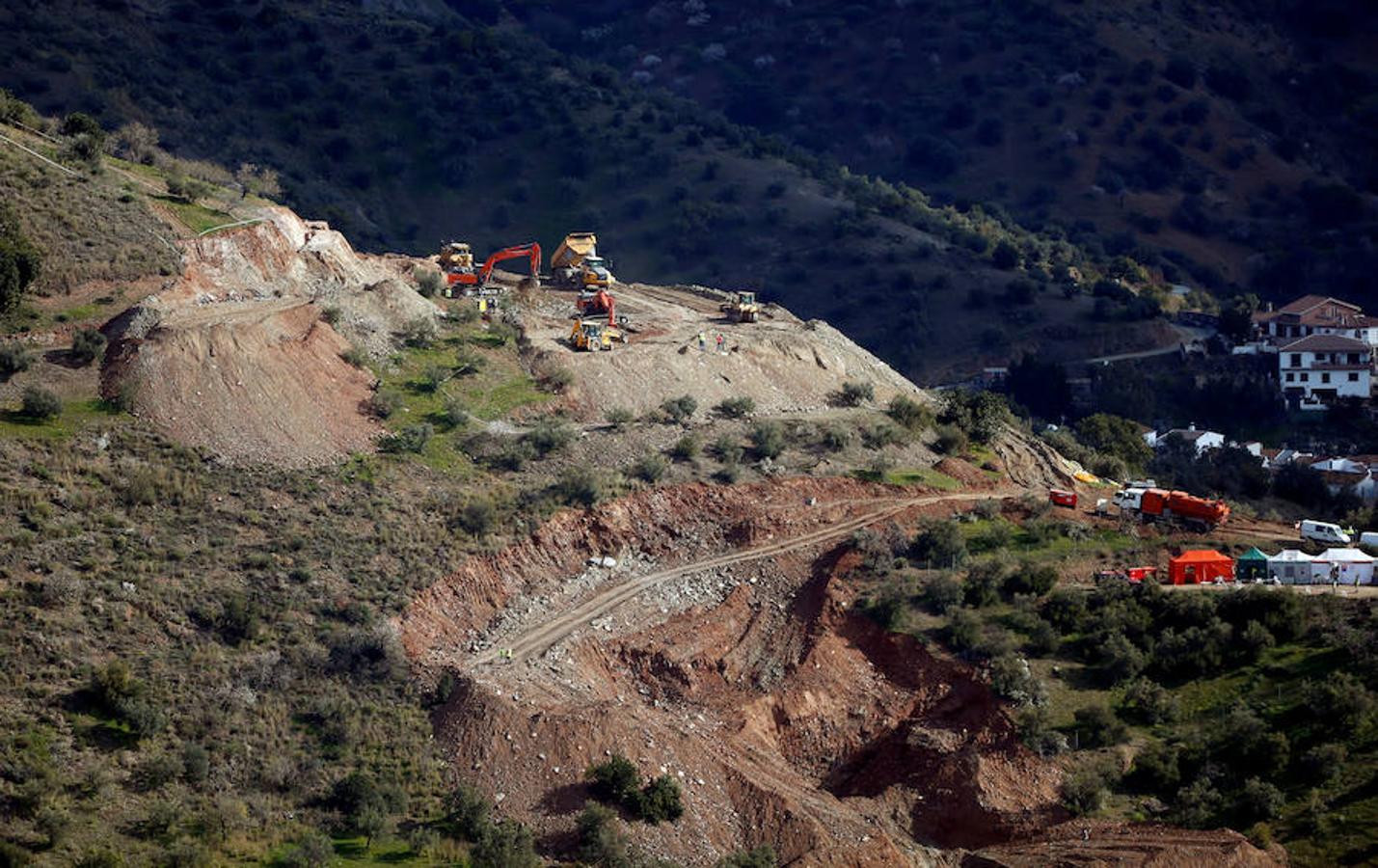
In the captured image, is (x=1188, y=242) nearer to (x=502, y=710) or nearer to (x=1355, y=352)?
(x=1355, y=352)

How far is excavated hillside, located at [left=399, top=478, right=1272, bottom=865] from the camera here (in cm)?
4812

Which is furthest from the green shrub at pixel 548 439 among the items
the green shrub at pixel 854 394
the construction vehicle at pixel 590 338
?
the green shrub at pixel 854 394

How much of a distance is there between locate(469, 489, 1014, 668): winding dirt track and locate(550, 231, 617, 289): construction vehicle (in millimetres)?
20447

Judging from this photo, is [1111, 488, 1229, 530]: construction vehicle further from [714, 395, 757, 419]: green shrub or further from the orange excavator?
the orange excavator

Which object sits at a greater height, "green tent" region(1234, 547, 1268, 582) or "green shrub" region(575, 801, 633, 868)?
"green tent" region(1234, 547, 1268, 582)

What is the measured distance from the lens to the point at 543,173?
113 meters

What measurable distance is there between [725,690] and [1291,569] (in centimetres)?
1685

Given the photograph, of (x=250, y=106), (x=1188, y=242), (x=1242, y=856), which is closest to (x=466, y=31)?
(x=250, y=106)

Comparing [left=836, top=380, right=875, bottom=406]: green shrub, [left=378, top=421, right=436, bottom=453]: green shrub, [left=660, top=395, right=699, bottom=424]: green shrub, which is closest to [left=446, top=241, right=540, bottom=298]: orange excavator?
[left=660, top=395, right=699, bottom=424]: green shrub

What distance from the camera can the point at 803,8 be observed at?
153m

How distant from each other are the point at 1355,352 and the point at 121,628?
6740 cm

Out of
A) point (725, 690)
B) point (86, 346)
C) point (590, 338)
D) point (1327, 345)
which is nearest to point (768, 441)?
point (590, 338)

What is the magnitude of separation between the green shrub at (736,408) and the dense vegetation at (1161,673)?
9.53 metres

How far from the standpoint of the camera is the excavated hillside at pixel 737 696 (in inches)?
1895
